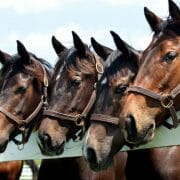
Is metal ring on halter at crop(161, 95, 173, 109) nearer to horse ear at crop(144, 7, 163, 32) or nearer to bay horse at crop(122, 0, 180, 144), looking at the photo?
bay horse at crop(122, 0, 180, 144)

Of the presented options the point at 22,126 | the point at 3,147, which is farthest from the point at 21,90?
the point at 3,147

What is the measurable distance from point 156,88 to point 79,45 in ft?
6.05

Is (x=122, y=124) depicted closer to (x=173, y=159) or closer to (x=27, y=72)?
(x=173, y=159)

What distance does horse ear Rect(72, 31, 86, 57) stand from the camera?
634 centimetres

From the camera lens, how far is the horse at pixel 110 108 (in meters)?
4.98

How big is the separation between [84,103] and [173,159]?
1229 mm

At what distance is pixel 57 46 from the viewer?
7.10 metres

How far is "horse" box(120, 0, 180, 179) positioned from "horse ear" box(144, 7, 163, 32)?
16 cm

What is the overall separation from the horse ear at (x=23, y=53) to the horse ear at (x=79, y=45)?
0.87m

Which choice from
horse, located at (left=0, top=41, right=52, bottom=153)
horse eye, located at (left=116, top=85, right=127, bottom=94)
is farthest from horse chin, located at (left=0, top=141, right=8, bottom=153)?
horse eye, located at (left=116, top=85, right=127, bottom=94)

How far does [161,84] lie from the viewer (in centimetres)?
473

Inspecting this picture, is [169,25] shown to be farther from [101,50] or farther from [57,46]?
[57,46]

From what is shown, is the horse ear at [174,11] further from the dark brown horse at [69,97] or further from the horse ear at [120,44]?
the dark brown horse at [69,97]

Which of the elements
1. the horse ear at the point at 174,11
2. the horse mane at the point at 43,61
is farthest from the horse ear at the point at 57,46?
the horse ear at the point at 174,11
